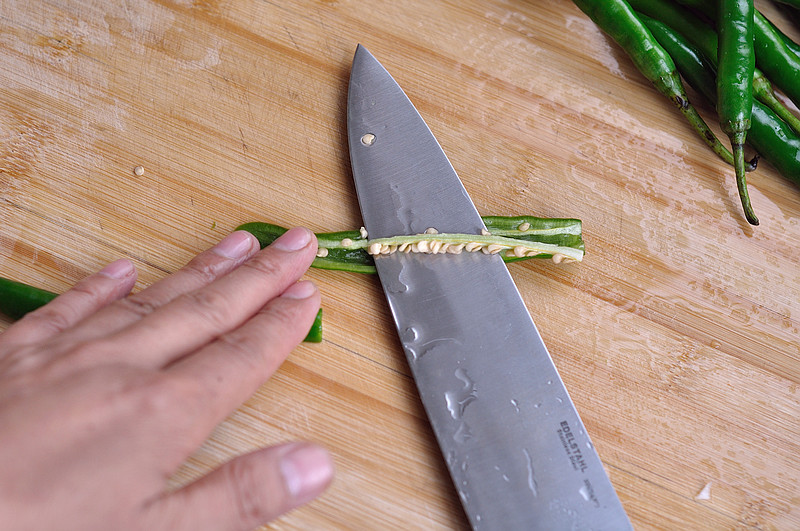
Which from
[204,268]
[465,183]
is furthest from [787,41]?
[204,268]

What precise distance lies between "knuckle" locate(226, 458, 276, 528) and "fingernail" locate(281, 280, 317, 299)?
514 mm

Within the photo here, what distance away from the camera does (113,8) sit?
213 centimetres

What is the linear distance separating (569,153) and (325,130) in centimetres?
89

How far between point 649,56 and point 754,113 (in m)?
0.45

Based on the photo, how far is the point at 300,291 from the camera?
167cm

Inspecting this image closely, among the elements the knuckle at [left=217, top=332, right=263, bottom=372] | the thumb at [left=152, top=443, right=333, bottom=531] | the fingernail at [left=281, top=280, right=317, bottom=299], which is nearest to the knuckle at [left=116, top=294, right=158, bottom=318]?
the knuckle at [left=217, top=332, right=263, bottom=372]

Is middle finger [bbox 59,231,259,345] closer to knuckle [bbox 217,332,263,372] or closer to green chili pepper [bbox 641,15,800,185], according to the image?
knuckle [bbox 217,332,263,372]

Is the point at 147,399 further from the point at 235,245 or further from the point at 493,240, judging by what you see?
the point at 493,240

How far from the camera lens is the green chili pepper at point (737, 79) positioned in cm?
205

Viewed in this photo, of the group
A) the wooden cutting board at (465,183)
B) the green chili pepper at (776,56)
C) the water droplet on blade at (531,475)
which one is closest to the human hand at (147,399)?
the wooden cutting board at (465,183)

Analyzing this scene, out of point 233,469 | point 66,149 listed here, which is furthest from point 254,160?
point 233,469

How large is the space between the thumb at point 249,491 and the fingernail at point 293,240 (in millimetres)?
618

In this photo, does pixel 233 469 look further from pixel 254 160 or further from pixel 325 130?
pixel 325 130

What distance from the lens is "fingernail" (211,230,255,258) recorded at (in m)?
1.73
